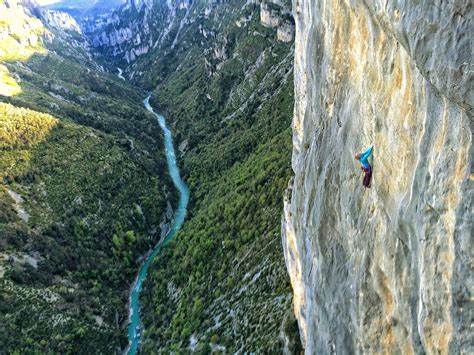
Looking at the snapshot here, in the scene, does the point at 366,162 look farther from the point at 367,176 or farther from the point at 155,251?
the point at 155,251

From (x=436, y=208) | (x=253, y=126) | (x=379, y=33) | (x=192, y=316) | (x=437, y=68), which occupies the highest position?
(x=253, y=126)

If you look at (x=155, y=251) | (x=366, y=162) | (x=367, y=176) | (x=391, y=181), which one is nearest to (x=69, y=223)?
(x=155, y=251)

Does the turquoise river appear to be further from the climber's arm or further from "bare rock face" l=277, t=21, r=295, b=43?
the climber's arm

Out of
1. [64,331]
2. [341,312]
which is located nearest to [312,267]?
[341,312]

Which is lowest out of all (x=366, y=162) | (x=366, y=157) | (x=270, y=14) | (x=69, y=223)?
(x=366, y=162)

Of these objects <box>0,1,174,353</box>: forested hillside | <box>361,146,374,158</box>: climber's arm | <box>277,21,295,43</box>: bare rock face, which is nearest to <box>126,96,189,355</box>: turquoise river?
<box>0,1,174,353</box>: forested hillside

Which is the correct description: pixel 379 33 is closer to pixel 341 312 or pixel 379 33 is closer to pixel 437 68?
pixel 437 68

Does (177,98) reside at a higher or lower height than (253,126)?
higher

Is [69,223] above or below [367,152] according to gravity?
above
